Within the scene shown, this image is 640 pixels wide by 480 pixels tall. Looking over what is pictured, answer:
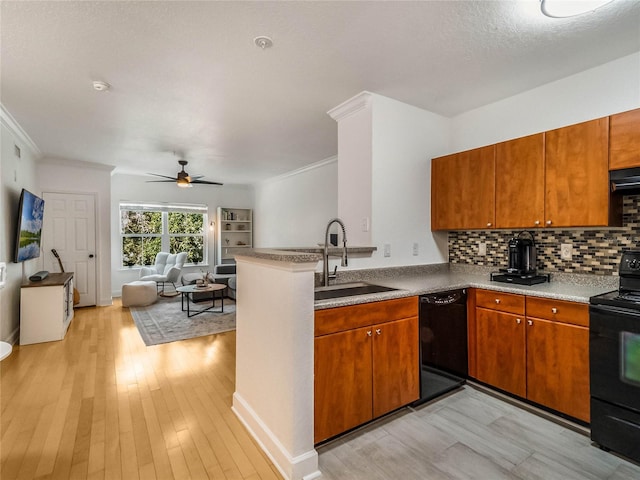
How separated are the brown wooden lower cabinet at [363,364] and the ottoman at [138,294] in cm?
504

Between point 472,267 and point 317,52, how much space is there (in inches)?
93.9

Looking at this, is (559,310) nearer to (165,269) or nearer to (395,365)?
(395,365)

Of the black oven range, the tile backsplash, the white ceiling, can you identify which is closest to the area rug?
the white ceiling

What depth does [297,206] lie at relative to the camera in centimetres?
651

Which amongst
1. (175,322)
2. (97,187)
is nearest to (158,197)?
(97,187)

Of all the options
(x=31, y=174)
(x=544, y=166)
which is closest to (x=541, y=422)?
(x=544, y=166)

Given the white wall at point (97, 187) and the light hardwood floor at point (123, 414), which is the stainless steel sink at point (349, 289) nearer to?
the light hardwood floor at point (123, 414)

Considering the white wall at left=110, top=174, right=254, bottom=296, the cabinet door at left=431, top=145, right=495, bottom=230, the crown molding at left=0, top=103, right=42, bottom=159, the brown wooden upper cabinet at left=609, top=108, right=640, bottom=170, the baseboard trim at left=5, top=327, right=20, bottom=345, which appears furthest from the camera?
the white wall at left=110, top=174, right=254, bottom=296

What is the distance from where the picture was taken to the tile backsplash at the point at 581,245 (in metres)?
2.23

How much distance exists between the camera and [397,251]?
9.87 ft

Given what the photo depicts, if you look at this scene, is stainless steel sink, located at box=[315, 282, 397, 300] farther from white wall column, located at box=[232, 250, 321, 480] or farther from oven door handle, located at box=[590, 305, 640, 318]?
oven door handle, located at box=[590, 305, 640, 318]

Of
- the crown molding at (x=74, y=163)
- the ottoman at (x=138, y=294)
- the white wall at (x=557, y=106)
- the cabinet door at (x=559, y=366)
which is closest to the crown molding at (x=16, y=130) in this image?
the crown molding at (x=74, y=163)

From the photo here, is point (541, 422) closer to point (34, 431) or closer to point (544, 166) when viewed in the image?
point (544, 166)

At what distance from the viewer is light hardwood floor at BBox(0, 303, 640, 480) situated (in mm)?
1723
